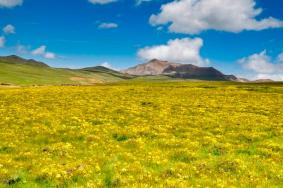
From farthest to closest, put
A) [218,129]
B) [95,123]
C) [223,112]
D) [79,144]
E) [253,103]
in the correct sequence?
1. [253,103]
2. [223,112]
3. [95,123]
4. [218,129]
5. [79,144]

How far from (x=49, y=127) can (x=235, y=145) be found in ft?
54.4

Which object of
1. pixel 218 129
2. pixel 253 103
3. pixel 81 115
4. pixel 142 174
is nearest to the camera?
pixel 142 174

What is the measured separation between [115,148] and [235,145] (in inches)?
350

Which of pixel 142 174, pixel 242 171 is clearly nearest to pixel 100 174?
pixel 142 174

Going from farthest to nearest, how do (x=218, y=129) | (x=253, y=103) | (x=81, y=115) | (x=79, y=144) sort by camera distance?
(x=253, y=103) < (x=81, y=115) < (x=218, y=129) < (x=79, y=144)

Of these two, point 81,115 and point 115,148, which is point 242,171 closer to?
point 115,148

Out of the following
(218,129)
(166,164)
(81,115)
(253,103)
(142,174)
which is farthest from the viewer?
(253,103)

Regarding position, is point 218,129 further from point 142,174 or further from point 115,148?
point 142,174

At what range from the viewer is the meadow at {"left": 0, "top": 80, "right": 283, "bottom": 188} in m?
21.5

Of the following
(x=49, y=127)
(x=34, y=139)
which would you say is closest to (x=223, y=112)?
(x=49, y=127)

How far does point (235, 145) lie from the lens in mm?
29953

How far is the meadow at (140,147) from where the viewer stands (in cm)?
2148

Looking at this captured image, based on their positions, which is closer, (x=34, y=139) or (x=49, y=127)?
(x=34, y=139)

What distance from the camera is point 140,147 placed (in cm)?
2864
